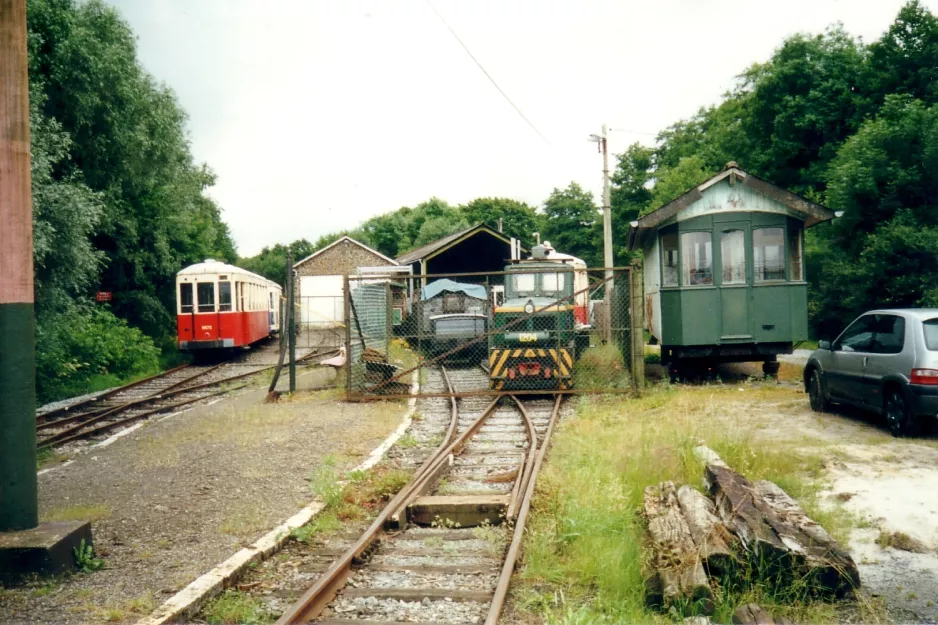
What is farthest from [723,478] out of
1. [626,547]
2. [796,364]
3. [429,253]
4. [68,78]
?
[429,253]

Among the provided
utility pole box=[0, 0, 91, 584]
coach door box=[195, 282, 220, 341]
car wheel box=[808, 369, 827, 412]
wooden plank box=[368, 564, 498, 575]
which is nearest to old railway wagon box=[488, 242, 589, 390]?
car wheel box=[808, 369, 827, 412]

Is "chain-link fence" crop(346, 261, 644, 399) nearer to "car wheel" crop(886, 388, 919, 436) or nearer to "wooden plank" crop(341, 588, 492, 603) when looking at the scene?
"car wheel" crop(886, 388, 919, 436)

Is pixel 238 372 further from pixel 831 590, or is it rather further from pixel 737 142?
pixel 737 142

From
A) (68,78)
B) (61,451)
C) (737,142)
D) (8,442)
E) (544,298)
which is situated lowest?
(61,451)

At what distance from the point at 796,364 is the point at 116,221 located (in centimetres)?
2369

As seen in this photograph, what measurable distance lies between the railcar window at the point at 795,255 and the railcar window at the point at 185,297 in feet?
58.5

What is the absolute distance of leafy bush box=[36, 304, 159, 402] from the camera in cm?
1615

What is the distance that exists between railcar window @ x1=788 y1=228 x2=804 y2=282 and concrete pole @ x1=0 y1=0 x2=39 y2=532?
13.8m

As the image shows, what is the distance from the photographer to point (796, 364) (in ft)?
62.2

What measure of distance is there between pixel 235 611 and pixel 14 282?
2.82m

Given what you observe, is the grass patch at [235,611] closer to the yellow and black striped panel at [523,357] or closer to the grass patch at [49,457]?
the grass patch at [49,457]

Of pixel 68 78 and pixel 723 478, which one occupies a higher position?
pixel 68 78

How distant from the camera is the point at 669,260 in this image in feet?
52.7

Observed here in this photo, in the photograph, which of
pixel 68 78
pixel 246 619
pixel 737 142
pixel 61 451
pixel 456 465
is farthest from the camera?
pixel 737 142
